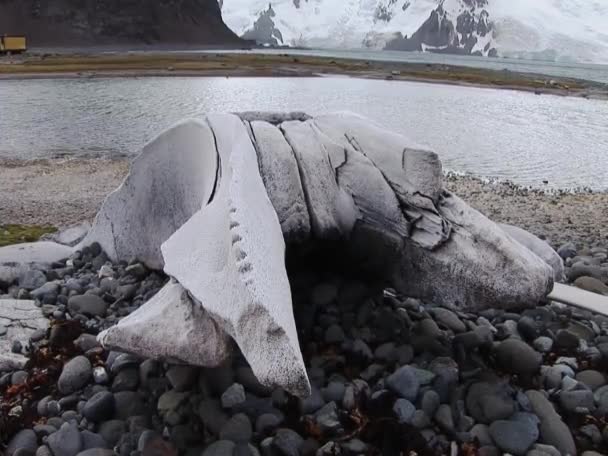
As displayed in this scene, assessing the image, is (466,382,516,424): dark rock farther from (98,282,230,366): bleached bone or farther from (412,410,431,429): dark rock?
(98,282,230,366): bleached bone

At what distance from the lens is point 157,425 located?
329 centimetres

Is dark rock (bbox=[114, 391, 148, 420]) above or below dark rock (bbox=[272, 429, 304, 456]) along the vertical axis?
below

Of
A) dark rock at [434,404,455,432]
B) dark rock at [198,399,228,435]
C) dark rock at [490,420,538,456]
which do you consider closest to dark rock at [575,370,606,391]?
dark rock at [490,420,538,456]

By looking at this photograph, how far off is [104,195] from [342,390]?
8.08 m

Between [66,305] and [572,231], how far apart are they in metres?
7.07

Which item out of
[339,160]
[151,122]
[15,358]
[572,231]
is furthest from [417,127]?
[15,358]

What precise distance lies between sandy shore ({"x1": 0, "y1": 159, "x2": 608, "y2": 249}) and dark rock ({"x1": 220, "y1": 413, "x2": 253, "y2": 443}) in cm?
599

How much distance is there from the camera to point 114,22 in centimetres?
10138

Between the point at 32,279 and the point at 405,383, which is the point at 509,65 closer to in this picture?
the point at 32,279

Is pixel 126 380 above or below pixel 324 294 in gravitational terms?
below

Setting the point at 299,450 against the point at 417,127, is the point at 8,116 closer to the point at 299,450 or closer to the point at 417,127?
the point at 417,127

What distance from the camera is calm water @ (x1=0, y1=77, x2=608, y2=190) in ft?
52.4

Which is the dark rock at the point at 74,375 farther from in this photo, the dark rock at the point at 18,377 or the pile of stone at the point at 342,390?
the dark rock at the point at 18,377

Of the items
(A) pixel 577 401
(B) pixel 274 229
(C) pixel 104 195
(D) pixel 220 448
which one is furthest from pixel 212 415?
(C) pixel 104 195
